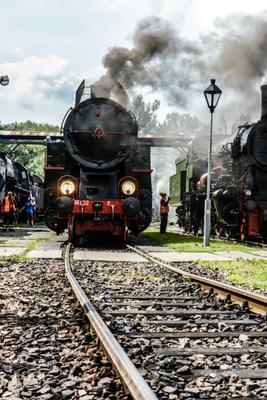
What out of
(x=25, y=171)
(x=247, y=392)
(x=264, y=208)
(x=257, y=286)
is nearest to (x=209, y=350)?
(x=247, y=392)

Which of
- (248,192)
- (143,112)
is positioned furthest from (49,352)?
(143,112)

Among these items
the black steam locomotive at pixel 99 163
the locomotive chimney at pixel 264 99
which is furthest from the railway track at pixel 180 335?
the locomotive chimney at pixel 264 99

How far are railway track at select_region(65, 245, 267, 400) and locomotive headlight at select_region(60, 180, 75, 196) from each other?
20.8 feet

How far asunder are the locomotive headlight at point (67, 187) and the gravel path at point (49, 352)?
7284 mm

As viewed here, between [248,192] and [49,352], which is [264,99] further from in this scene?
[49,352]

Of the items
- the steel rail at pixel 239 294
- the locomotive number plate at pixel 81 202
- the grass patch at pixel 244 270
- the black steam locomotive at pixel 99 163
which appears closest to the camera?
the steel rail at pixel 239 294

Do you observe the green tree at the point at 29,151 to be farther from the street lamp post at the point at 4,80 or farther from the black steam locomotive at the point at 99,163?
the black steam locomotive at the point at 99,163

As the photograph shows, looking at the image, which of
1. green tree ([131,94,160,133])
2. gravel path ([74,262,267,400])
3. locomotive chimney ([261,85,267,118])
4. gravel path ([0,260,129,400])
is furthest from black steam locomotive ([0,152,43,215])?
gravel path ([0,260,129,400])

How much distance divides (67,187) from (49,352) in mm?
10385

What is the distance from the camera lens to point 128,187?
47.3 ft

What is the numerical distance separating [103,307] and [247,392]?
278 cm

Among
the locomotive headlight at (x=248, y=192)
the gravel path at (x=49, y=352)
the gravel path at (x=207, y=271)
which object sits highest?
the locomotive headlight at (x=248, y=192)

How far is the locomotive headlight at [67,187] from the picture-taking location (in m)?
→ 14.3

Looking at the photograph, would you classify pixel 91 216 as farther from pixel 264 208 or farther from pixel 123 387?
pixel 123 387
